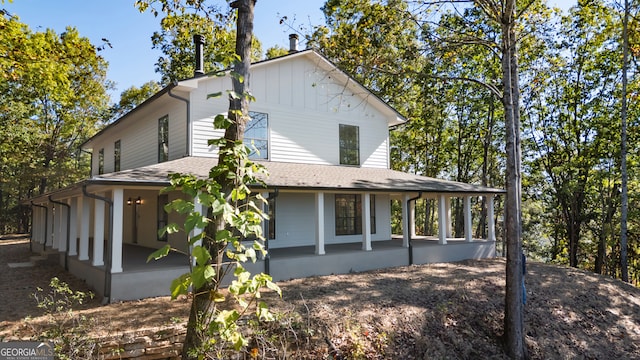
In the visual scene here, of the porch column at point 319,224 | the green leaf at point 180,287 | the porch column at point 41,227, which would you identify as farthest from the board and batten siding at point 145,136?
the green leaf at point 180,287

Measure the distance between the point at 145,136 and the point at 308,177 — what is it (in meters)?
6.74

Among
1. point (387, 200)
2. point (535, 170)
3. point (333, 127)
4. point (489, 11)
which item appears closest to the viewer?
point (489, 11)

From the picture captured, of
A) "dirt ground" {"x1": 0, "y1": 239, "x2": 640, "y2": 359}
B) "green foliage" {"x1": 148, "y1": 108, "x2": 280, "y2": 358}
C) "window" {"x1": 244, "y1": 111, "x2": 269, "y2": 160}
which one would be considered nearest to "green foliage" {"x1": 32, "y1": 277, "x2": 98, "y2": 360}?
"dirt ground" {"x1": 0, "y1": 239, "x2": 640, "y2": 359}

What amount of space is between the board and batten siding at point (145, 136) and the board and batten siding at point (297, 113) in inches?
28.1

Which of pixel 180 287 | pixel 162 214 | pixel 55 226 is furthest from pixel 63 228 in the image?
pixel 180 287

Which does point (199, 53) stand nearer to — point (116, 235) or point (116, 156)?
point (116, 235)

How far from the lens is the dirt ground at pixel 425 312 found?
6.07 meters

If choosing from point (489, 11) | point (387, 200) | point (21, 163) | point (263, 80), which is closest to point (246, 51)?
point (489, 11)

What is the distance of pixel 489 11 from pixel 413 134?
49.9 ft

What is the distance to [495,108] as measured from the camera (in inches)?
755

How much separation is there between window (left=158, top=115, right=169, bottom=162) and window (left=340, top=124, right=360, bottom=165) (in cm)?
600

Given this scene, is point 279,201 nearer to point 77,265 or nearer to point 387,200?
point 387,200

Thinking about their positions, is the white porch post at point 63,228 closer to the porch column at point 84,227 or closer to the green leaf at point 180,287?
the porch column at point 84,227

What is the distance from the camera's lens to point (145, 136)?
42.2 ft
